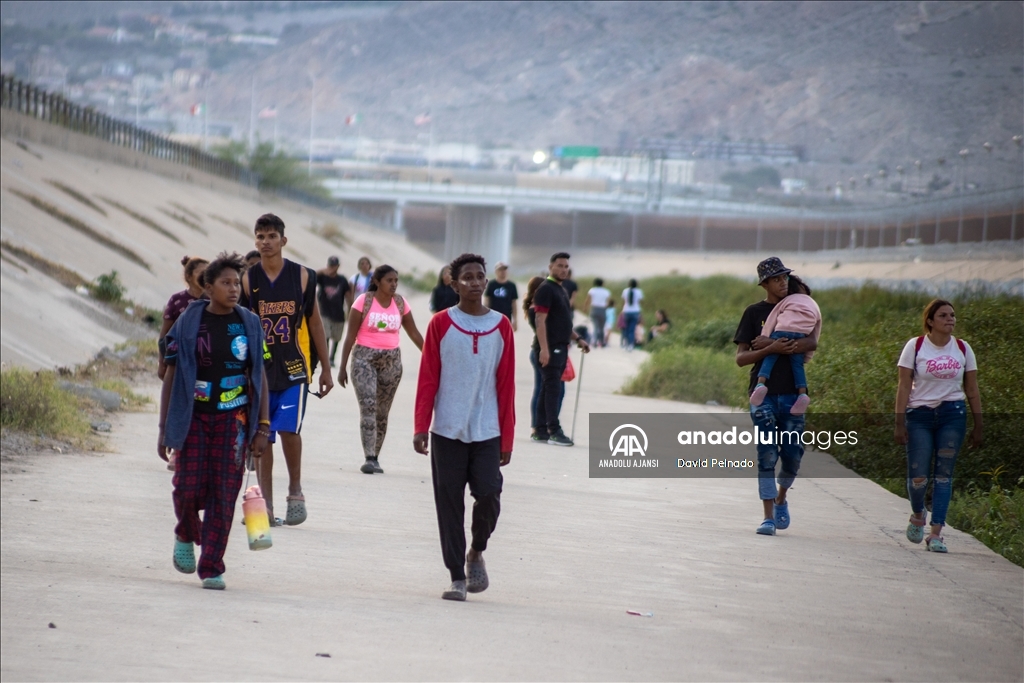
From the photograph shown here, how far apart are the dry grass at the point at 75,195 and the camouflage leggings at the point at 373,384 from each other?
92.3 ft

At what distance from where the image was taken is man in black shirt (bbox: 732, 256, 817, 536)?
9.23 meters

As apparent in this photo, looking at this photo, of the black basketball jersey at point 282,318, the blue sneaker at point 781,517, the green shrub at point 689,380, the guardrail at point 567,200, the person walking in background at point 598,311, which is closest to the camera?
the black basketball jersey at point 282,318

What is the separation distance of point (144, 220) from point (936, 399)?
3498cm

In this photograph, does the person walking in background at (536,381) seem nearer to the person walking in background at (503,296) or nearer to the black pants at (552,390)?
the black pants at (552,390)

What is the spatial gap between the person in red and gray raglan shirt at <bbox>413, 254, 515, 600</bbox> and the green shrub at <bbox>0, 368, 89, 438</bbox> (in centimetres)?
Answer: 511

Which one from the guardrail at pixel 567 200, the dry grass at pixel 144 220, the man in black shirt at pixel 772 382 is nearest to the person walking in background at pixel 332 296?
the man in black shirt at pixel 772 382

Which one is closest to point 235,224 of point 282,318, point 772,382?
point 772,382

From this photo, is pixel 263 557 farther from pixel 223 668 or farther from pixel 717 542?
pixel 717 542

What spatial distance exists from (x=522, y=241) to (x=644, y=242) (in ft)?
48.1

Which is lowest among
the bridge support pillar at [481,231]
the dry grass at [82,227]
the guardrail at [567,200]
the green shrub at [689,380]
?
the green shrub at [689,380]

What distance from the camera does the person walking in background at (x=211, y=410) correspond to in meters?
6.41

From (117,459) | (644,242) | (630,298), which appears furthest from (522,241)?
(117,459)

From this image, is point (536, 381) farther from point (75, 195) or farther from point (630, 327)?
point (75, 195)

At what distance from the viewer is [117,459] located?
34.6 ft
